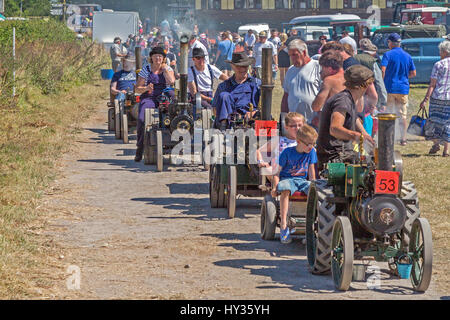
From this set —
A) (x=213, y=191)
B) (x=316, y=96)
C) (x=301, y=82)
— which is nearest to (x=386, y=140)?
(x=316, y=96)

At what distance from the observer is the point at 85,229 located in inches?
394

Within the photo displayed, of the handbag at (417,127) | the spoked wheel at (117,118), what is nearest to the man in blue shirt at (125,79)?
the spoked wheel at (117,118)

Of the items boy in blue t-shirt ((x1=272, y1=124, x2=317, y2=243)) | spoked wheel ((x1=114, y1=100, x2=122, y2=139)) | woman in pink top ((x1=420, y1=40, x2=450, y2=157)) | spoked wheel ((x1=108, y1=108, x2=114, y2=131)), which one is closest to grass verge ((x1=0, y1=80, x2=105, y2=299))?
spoked wheel ((x1=108, y1=108, x2=114, y2=131))

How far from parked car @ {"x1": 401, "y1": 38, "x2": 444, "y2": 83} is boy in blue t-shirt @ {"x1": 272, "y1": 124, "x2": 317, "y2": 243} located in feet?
68.5

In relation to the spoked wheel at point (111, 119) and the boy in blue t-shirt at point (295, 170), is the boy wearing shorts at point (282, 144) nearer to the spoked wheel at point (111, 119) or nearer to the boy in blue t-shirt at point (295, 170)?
the boy in blue t-shirt at point (295, 170)

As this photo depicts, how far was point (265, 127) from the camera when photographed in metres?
10.6

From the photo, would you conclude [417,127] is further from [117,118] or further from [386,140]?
[386,140]

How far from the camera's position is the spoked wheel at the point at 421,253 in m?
7.02

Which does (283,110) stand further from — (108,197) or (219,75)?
(219,75)

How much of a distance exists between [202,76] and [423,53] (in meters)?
16.4

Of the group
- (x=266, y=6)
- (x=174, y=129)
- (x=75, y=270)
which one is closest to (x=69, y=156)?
(x=174, y=129)

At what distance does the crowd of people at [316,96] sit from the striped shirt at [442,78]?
0.05 feet

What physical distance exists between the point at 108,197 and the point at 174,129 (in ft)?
8.70

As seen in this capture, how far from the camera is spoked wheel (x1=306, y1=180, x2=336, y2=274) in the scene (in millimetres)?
7645
